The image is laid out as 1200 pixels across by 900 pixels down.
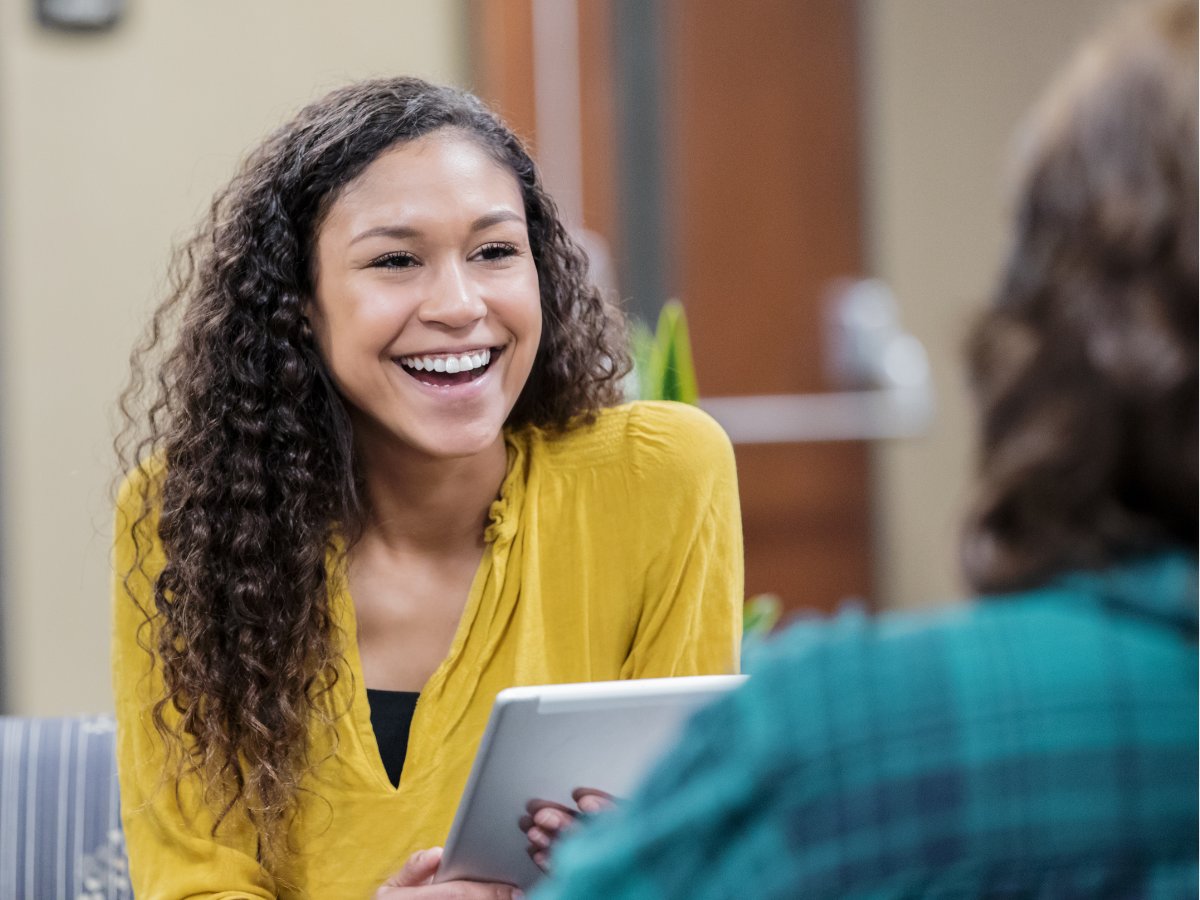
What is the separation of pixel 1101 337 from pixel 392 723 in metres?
0.96

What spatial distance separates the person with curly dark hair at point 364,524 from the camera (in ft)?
4.59

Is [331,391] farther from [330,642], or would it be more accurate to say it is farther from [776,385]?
[776,385]

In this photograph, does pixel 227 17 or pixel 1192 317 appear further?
pixel 227 17

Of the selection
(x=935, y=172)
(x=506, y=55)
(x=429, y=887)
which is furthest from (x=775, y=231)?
(x=429, y=887)

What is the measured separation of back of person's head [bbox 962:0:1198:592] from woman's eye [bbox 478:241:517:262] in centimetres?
85

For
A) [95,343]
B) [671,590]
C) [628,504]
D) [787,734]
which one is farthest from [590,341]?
[95,343]

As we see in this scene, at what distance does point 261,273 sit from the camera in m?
1.45

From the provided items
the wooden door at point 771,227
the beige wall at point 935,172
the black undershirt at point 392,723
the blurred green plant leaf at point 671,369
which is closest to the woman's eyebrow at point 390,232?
the black undershirt at point 392,723

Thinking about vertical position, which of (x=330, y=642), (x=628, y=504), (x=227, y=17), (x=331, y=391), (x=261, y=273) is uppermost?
(x=227, y=17)

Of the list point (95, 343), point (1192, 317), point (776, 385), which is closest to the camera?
point (1192, 317)

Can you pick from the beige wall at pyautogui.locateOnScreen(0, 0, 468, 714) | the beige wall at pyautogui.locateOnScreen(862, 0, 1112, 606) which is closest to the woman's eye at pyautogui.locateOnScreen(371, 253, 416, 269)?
the beige wall at pyautogui.locateOnScreen(0, 0, 468, 714)

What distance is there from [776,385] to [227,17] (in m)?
1.36

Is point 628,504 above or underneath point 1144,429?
underneath

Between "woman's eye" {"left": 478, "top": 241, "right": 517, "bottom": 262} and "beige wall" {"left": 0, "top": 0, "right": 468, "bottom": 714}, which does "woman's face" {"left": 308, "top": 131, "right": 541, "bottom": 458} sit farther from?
"beige wall" {"left": 0, "top": 0, "right": 468, "bottom": 714}
